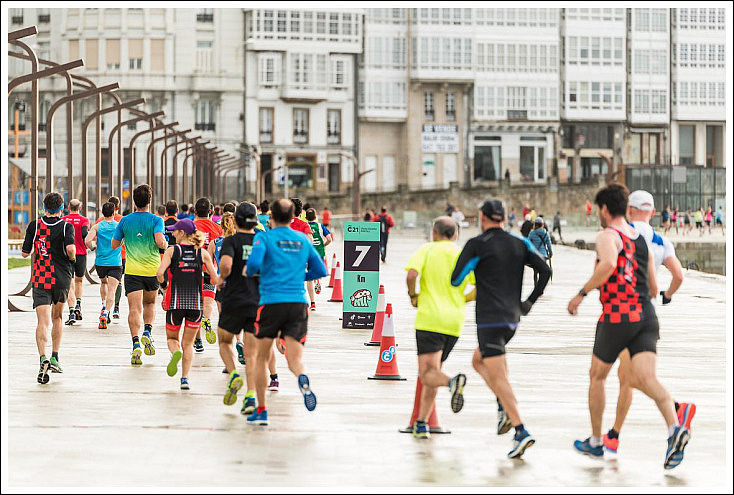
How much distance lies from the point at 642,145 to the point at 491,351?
84354mm

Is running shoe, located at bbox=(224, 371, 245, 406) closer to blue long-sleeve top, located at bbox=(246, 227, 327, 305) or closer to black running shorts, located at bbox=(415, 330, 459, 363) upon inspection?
blue long-sleeve top, located at bbox=(246, 227, 327, 305)

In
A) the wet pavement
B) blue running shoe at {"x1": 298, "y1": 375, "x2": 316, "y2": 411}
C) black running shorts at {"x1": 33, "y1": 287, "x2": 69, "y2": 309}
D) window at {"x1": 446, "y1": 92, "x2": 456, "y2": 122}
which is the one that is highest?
window at {"x1": 446, "y1": 92, "x2": 456, "y2": 122}

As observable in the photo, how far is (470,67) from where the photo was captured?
285 ft

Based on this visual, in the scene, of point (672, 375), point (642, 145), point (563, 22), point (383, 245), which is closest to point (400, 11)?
point (563, 22)

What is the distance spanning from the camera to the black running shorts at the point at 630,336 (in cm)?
828

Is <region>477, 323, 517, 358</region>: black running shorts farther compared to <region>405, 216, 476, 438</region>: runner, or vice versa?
<region>405, 216, 476, 438</region>: runner

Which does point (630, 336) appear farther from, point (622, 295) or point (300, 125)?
point (300, 125)

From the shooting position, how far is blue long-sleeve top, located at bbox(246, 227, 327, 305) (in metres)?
9.47

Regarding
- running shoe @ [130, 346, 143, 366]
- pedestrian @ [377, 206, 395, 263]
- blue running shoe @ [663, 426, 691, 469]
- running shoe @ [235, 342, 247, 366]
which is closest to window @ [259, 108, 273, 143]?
pedestrian @ [377, 206, 395, 263]

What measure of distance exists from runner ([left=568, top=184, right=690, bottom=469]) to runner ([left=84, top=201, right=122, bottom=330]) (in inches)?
370

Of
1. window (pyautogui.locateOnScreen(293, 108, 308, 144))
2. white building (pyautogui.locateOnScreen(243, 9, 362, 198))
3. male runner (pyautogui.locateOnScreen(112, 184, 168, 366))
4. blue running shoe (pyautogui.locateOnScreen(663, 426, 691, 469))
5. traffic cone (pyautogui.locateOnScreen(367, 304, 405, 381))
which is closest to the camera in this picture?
blue running shoe (pyautogui.locateOnScreen(663, 426, 691, 469))

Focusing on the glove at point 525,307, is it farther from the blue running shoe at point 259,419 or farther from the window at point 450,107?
the window at point 450,107

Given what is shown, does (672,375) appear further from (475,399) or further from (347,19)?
(347,19)

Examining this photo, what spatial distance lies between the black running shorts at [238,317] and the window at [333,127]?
73885 mm
